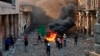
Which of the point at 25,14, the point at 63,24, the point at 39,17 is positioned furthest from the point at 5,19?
the point at 39,17

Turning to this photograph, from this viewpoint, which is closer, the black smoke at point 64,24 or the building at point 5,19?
the building at point 5,19

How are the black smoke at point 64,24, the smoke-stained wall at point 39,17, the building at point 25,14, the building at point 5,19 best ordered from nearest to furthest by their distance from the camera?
the building at point 5,19 < the black smoke at point 64,24 < the building at point 25,14 < the smoke-stained wall at point 39,17

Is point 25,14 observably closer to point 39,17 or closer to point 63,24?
point 39,17

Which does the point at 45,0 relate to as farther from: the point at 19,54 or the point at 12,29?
the point at 19,54

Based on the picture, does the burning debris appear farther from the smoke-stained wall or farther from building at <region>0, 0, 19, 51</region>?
the smoke-stained wall

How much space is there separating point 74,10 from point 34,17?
7825mm

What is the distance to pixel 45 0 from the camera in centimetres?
4631

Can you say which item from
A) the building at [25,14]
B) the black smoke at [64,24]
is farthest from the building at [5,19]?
the building at [25,14]

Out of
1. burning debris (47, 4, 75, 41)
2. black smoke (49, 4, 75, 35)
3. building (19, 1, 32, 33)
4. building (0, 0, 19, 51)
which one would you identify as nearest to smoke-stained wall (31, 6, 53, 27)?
building (19, 1, 32, 33)

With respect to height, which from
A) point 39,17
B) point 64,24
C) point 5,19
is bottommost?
point 64,24

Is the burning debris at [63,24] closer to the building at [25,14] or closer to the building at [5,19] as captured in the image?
the building at [25,14]

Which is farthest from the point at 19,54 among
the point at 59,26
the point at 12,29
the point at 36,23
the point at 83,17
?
the point at 36,23

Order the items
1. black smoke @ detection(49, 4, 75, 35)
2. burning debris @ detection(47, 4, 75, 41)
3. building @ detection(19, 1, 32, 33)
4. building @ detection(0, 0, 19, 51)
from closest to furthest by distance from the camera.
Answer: building @ detection(0, 0, 19, 51) < burning debris @ detection(47, 4, 75, 41) < black smoke @ detection(49, 4, 75, 35) < building @ detection(19, 1, 32, 33)

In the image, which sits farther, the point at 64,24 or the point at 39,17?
the point at 39,17
